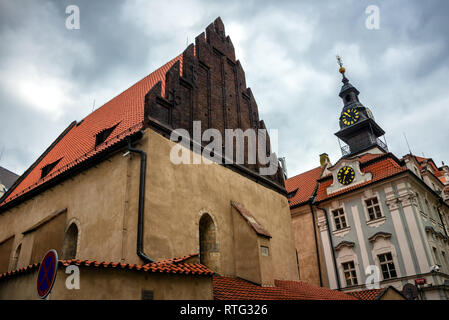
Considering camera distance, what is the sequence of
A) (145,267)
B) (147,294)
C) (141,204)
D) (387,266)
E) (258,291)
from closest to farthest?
(147,294) < (145,267) < (141,204) < (258,291) < (387,266)

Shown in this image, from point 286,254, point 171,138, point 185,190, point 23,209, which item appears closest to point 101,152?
point 171,138

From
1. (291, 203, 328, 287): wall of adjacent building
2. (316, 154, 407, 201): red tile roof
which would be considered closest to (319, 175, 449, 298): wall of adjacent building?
(316, 154, 407, 201): red tile roof

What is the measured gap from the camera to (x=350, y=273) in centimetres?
2123

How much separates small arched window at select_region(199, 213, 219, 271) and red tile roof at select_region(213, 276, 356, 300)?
2.46 feet

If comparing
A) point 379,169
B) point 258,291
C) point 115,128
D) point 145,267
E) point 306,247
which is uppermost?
point 379,169

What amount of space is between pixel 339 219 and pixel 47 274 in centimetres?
2061

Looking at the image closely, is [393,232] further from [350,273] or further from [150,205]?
[150,205]

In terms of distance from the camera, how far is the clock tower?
32.7m

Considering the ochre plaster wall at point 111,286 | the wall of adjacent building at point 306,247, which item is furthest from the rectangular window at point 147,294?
the wall of adjacent building at point 306,247

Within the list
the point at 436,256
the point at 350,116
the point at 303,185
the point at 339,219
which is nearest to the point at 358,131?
the point at 350,116

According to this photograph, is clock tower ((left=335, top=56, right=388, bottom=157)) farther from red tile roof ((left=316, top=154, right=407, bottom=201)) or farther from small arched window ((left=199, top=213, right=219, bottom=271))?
small arched window ((left=199, top=213, right=219, bottom=271))

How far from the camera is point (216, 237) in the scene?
1169 centimetres

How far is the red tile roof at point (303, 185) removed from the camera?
84.3 feet

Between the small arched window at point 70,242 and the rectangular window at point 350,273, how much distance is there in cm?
1635
